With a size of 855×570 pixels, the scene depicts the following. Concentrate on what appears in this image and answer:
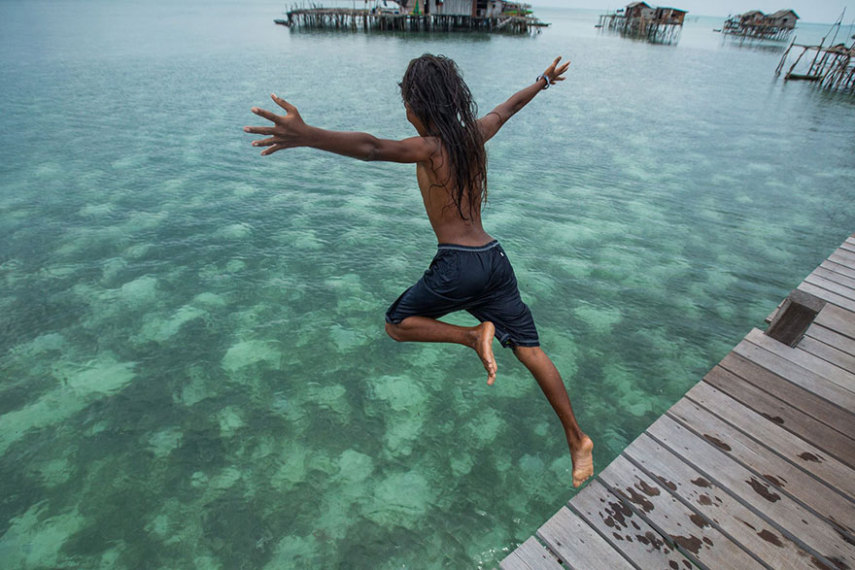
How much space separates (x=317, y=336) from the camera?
4.57 m

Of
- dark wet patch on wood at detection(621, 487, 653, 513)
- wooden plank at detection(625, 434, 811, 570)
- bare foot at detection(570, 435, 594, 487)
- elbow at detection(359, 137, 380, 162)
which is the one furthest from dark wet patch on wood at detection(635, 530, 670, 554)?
elbow at detection(359, 137, 380, 162)

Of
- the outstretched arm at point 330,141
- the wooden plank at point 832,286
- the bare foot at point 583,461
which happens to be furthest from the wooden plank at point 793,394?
the outstretched arm at point 330,141

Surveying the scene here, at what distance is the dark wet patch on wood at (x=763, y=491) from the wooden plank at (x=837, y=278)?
10.6 ft

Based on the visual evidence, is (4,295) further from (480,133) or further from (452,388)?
(480,133)

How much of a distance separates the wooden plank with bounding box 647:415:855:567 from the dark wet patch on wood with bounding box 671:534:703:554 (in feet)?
1.41

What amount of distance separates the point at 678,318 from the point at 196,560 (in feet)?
16.3

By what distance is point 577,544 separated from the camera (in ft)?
7.50

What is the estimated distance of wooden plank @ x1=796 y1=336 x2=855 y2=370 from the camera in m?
3.50

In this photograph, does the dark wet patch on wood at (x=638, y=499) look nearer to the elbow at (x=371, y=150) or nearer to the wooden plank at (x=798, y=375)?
the wooden plank at (x=798, y=375)

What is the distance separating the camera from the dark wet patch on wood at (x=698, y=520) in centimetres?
235

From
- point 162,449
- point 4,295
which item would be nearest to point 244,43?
point 4,295

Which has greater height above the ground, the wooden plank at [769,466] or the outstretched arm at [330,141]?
the outstretched arm at [330,141]

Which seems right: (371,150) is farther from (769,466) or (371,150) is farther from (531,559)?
(769,466)

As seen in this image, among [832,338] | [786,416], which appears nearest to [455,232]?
[786,416]
